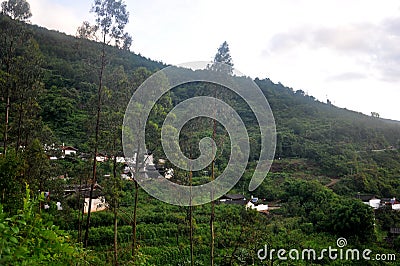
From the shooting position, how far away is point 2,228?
4.25 feet

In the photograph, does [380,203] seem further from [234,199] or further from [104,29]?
[104,29]

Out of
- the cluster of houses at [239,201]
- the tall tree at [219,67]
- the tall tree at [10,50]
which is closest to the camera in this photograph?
the tall tree at [219,67]

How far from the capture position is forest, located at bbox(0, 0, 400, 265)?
21.3ft

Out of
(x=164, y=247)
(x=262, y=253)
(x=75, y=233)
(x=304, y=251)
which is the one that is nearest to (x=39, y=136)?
(x=75, y=233)

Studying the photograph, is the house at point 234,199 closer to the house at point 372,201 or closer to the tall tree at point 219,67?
the house at point 372,201

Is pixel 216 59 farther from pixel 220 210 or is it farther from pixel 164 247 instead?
pixel 220 210

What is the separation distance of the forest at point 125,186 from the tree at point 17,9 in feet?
0.07

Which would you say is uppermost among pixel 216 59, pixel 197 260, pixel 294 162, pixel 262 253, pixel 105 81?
pixel 216 59

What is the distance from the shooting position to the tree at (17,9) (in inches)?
303

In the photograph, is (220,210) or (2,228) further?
(220,210)

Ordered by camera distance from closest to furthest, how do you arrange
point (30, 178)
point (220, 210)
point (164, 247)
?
point (30, 178), point (164, 247), point (220, 210)

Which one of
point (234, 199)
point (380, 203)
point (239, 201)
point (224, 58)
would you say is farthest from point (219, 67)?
point (380, 203)

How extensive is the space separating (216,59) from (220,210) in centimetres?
1021

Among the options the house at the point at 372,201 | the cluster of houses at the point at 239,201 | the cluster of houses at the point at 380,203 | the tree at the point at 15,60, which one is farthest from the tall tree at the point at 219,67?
the house at the point at 372,201
